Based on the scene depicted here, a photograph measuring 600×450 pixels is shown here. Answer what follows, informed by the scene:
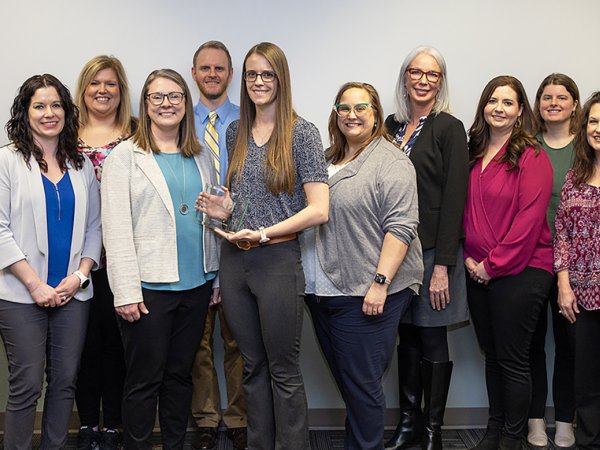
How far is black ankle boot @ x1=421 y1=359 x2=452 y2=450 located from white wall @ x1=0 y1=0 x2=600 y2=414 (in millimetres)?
491

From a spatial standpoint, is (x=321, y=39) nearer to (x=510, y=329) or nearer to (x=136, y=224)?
(x=136, y=224)

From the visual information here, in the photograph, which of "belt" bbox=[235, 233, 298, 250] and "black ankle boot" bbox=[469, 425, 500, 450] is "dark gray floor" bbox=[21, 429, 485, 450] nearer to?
"black ankle boot" bbox=[469, 425, 500, 450]

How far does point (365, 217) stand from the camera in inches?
93.4

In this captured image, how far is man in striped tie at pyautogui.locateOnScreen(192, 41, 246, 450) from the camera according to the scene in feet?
9.72

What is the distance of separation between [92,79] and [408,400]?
2001 millimetres

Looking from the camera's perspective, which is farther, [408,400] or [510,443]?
[408,400]

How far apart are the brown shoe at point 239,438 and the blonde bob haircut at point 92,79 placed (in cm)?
144

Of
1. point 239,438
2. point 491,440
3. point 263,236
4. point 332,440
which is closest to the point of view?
point 263,236

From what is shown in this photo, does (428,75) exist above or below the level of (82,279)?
above

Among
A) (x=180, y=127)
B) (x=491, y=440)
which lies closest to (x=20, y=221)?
(x=180, y=127)

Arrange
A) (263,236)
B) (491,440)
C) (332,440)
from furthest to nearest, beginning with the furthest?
(332,440)
(491,440)
(263,236)

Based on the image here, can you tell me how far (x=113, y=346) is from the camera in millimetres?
2783

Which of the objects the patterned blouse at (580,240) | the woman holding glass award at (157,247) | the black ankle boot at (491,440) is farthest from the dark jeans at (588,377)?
the woman holding glass award at (157,247)

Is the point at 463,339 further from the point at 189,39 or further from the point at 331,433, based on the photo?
the point at 189,39
